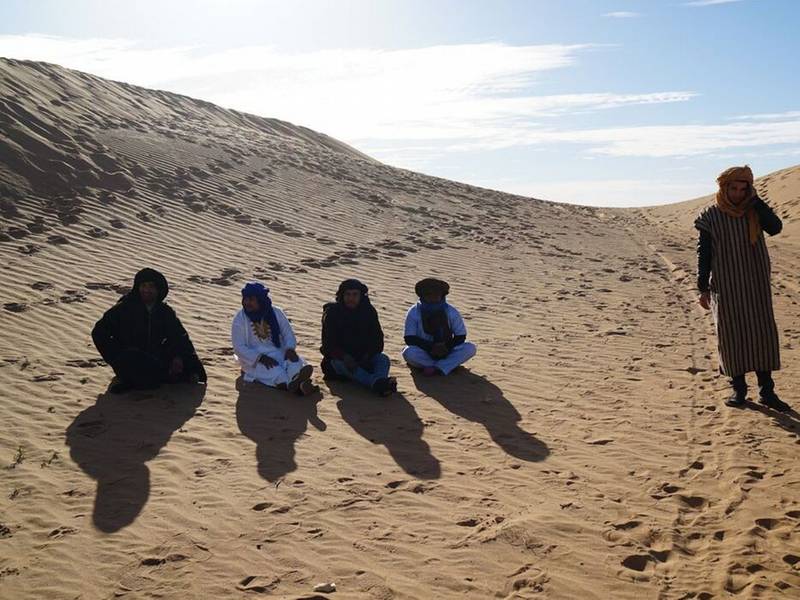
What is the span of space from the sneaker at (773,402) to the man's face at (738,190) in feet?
4.91

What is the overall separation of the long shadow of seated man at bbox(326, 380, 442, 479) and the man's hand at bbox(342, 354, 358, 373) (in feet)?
0.66

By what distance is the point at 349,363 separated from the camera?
6.73 metres

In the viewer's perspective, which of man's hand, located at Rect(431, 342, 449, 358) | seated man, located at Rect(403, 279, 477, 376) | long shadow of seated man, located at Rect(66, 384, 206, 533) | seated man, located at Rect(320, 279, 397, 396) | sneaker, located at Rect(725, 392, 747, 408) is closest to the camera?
long shadow of seated man, located at Rect(66, 384, 206, 533)

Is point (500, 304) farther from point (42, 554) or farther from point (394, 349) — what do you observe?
point (42, 554)

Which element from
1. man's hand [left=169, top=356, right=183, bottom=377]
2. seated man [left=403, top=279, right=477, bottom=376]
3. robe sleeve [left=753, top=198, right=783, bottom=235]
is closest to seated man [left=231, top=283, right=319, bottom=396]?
man's hand [left=169, top=356, right=183, bottom=377]

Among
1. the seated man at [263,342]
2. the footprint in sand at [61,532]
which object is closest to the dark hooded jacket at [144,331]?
the seated man at [263,342]

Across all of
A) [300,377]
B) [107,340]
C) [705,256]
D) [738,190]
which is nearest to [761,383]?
[705,256]

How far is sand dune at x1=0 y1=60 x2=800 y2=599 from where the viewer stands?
3.63 meters

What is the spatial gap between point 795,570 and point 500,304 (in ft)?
24.9

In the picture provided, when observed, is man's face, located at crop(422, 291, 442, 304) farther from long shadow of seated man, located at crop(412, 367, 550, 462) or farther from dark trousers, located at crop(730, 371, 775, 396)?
dark trousers, located at crop(730, 371, 775, 396)

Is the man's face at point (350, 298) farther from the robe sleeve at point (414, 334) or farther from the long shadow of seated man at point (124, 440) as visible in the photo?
the long shadow of seated man at point (124, 440)

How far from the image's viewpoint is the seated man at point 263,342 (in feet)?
22.0

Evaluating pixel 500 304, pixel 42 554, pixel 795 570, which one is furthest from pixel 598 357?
pixel 42 554

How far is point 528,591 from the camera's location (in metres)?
3.39
